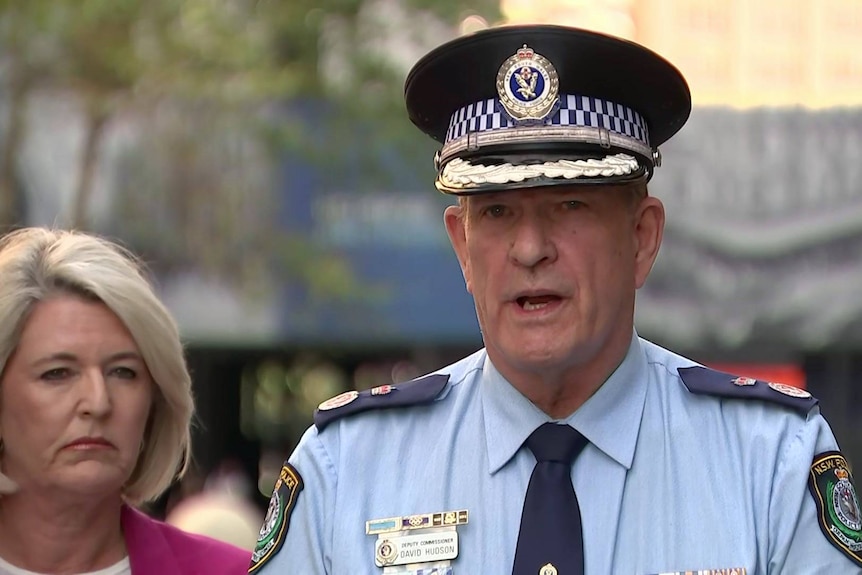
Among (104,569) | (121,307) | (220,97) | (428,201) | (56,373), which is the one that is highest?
(220,97)

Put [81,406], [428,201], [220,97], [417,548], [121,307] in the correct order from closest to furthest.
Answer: [417,548]
[81,406]
[121,307]
[220,97]
[428,201]

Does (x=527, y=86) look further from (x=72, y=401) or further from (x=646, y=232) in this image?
(x=72, y=401)

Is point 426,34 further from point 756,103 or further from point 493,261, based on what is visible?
point 493,261

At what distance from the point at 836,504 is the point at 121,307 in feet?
5.74

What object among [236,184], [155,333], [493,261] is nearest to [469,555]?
→ [493,261]

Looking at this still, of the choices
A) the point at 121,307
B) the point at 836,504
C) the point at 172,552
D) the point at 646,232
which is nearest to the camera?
the point at 836,504

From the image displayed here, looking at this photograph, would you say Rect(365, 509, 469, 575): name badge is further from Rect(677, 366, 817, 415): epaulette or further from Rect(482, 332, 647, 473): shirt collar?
Rect(677, 366, 817, 415): epaulette

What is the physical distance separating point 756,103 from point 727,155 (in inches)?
21.0

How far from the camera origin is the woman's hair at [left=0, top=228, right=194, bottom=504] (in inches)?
127

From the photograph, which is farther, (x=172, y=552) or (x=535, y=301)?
(x=172, y=552)

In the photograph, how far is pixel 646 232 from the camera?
99.9 inches

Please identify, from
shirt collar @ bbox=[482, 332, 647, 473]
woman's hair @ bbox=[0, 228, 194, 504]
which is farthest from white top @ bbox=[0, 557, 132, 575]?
shirt collar @ bbox=[482, 332, 647, 473]

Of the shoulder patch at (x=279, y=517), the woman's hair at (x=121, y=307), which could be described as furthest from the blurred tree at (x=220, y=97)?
the shoulder patch at (x=279, y=517)

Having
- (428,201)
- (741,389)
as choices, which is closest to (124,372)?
(741,389)
